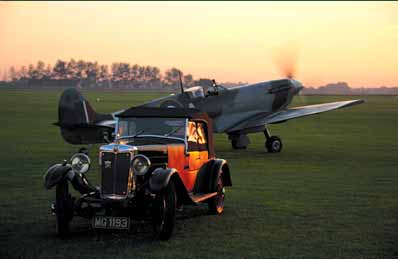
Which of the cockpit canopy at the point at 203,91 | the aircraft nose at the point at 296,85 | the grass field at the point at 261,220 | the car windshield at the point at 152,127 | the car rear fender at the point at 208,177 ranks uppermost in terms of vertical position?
the aircraft nose at the point at 296,85

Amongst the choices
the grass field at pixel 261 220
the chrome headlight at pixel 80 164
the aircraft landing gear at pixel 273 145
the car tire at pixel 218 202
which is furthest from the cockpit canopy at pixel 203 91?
the chrome headlight at pixel 80 164

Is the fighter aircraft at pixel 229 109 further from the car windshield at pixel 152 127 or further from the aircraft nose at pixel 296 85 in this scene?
the car windshield at pixel 152 127

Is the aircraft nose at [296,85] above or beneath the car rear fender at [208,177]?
above

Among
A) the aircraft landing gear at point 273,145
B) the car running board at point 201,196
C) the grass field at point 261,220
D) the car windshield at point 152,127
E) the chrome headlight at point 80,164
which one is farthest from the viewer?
the aircraft landing gear at point 273,145

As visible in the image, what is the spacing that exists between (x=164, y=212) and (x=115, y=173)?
920 millimetres

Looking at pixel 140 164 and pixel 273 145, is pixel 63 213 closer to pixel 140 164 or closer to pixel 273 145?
pixel 140 164

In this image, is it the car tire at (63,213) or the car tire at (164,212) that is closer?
the car tire at (164,212)

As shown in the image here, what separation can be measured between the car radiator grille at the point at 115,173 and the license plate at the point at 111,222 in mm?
484

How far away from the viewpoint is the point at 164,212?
9.57 m

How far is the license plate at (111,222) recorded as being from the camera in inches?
367

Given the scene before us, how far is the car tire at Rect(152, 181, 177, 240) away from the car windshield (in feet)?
5.61

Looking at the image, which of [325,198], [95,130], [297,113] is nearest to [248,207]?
[325,198]

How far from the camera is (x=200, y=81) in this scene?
27.3 meters

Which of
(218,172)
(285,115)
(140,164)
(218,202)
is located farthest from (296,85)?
(140,164)
